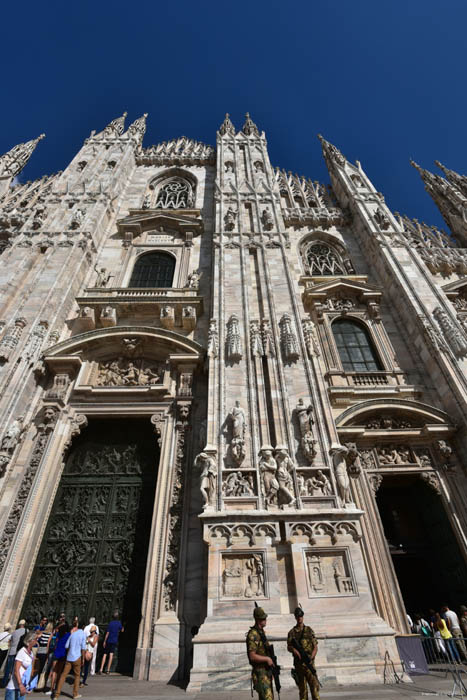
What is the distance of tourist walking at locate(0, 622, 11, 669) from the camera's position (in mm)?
6612

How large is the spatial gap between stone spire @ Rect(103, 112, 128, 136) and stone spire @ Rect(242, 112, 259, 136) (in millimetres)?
7733

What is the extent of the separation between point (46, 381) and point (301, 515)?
787cm

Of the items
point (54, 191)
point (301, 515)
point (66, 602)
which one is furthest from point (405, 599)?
point (54, 191)

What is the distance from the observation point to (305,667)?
3986 millimetres

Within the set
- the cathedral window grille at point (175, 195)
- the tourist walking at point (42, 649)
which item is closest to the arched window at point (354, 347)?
the tourist walking at point (42, 649)

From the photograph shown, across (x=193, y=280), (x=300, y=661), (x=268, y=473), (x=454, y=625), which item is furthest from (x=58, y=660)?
(x=193, y=280)

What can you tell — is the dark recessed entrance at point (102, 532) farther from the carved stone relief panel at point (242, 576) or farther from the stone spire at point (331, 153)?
the stone spire at point (331, 153)

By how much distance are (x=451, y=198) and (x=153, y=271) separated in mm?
16157

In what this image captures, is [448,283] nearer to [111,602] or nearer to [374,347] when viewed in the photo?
[374,347]

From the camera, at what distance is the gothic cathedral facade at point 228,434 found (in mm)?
6859

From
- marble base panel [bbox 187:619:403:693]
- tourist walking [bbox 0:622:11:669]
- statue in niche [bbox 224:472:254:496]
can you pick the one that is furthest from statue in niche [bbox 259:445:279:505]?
tourist walking [bbox 0:622:11:669]

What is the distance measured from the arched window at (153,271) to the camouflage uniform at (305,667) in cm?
1207

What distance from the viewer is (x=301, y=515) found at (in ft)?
23.7

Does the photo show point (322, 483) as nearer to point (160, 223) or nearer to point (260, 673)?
point (260, 673)
